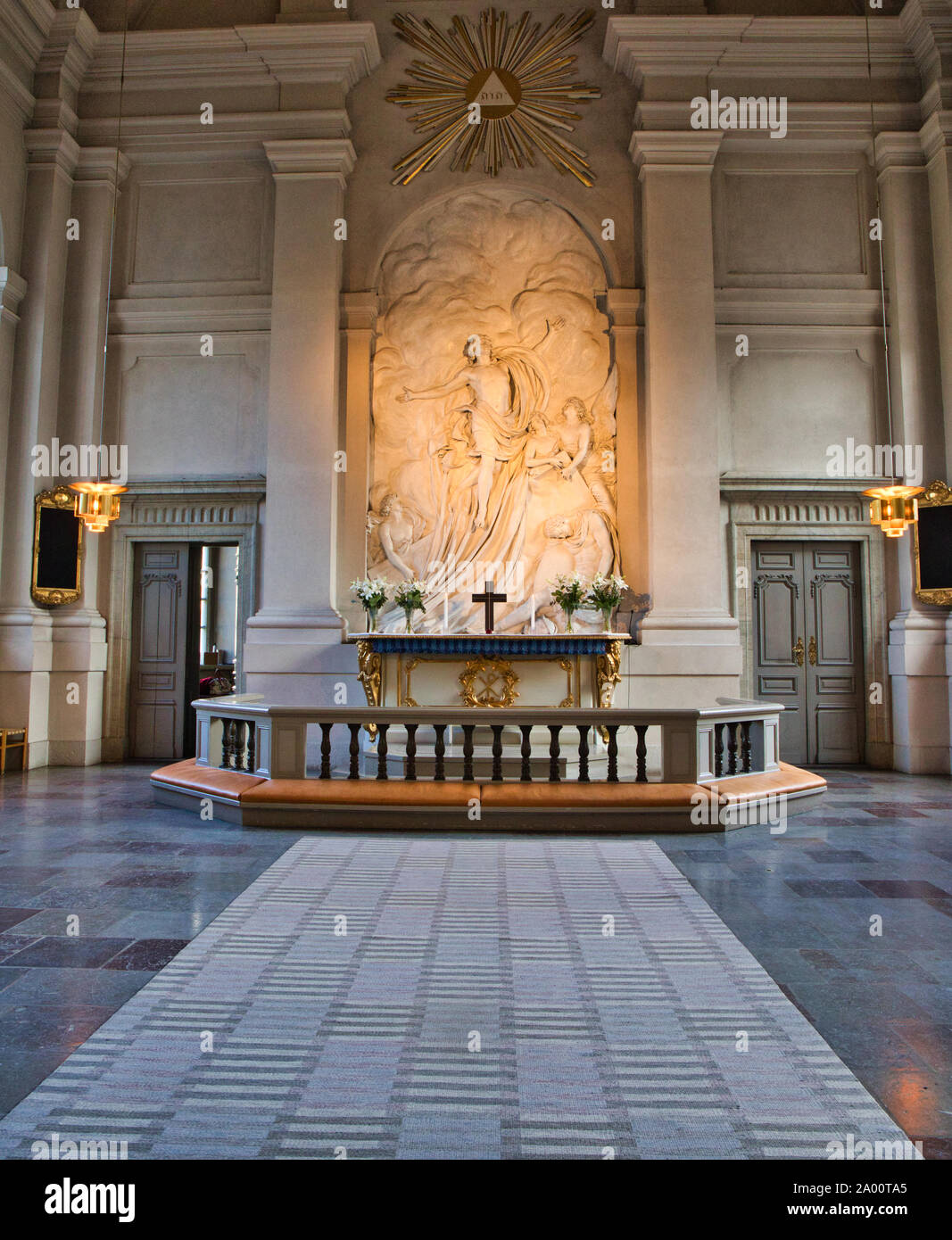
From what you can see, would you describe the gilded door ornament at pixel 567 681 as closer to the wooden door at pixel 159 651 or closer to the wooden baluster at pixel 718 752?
the wooden baluster at pixel 718 752

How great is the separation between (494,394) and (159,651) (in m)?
5.12

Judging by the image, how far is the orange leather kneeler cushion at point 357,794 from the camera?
6.02 meters

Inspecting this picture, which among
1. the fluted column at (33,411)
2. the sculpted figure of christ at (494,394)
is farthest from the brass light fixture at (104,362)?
the sculpted figure of christ at (494,394)

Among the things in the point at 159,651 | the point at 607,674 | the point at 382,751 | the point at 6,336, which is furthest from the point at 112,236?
the point at 607,674

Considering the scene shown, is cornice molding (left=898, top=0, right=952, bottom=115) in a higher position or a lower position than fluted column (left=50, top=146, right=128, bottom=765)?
higher

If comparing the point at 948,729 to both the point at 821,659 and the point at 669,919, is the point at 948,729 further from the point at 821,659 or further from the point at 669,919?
the point at 669,919

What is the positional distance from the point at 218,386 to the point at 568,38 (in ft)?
19.7

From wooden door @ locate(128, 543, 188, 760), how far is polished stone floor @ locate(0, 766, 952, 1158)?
309 cm

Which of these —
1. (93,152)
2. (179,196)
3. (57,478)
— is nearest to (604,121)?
(179,196)

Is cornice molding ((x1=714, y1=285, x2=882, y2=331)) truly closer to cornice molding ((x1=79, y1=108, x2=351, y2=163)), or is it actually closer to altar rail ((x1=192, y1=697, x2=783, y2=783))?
cornice molding ((x1=79, y1=108, x2=351, y2=163))

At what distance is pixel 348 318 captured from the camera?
10.3m

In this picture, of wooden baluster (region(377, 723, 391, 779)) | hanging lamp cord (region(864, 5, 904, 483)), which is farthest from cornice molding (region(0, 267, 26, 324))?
A: hanging lamp cord (region(864, 5, 904, 483))

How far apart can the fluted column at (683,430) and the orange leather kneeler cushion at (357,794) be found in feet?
12.5

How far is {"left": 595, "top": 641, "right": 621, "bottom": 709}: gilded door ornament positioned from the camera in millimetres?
8453
